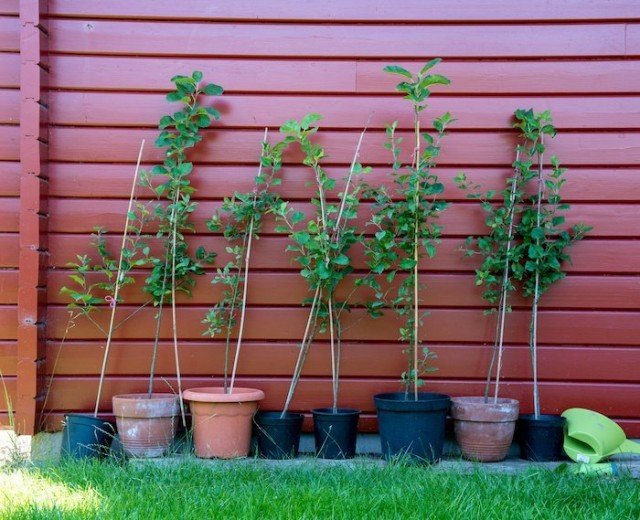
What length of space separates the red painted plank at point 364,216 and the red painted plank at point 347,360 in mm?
552

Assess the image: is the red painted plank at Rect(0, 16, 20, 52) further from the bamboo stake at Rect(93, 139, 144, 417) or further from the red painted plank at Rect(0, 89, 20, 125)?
the bamboo stake at Rect(93, 139, 144, 417)

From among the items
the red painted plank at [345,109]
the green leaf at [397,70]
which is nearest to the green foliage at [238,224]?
the red painted plank at [345,109]

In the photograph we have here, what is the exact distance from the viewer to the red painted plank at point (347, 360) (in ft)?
12.0

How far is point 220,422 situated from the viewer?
338 cm

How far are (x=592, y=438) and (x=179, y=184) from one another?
2.16m

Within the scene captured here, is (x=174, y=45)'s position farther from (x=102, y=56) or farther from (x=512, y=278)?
(x=512, y=278)

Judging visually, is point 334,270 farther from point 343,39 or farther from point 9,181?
point 9,181

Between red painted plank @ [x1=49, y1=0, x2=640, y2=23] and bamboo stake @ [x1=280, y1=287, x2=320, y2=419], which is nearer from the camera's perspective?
bamboo stake @ [x1=280, y1=287, x2=320, y2=419]

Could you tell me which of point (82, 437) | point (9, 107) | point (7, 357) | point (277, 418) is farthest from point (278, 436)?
point (9, 107)

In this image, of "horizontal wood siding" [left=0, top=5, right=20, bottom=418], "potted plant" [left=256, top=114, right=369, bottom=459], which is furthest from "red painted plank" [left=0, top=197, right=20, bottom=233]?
"potted plant" [left=256, top=114, right=369, bottom=459]

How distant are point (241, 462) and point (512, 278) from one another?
5.00ft

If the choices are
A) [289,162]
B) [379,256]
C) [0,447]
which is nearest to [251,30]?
[289,162]

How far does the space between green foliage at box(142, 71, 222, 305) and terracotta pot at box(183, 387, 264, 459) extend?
1.79ft

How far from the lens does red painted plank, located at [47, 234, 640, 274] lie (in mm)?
3648
